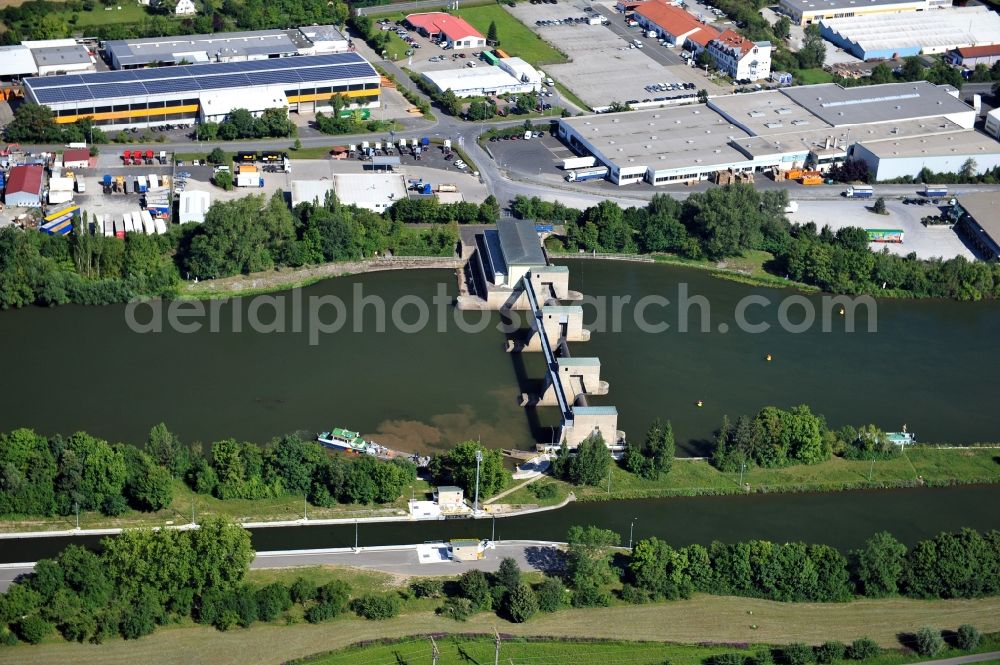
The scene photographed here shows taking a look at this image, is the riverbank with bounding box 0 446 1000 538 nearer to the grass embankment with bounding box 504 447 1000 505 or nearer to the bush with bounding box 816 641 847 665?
the grass embankment with bounding box 504 447 1000 505

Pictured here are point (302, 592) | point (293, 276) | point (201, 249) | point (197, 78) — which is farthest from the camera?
point (197, 78)

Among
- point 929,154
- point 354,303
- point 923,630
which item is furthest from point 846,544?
point 929,154

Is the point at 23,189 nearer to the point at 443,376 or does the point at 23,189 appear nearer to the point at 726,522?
the point at 443,376

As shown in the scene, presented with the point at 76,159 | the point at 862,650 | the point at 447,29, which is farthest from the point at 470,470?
the point at 447,29

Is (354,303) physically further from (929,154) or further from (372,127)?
(929,154)

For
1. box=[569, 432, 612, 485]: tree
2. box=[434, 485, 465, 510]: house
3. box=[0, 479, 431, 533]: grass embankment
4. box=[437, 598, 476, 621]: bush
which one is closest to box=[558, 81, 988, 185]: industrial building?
box=[569, 432, 612, 485]: tree

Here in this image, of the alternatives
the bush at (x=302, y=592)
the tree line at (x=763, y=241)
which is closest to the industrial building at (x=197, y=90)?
the tree line at (x=763, y=241)

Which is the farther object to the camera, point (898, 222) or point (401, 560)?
point (898, 222)

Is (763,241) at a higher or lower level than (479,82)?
lower
